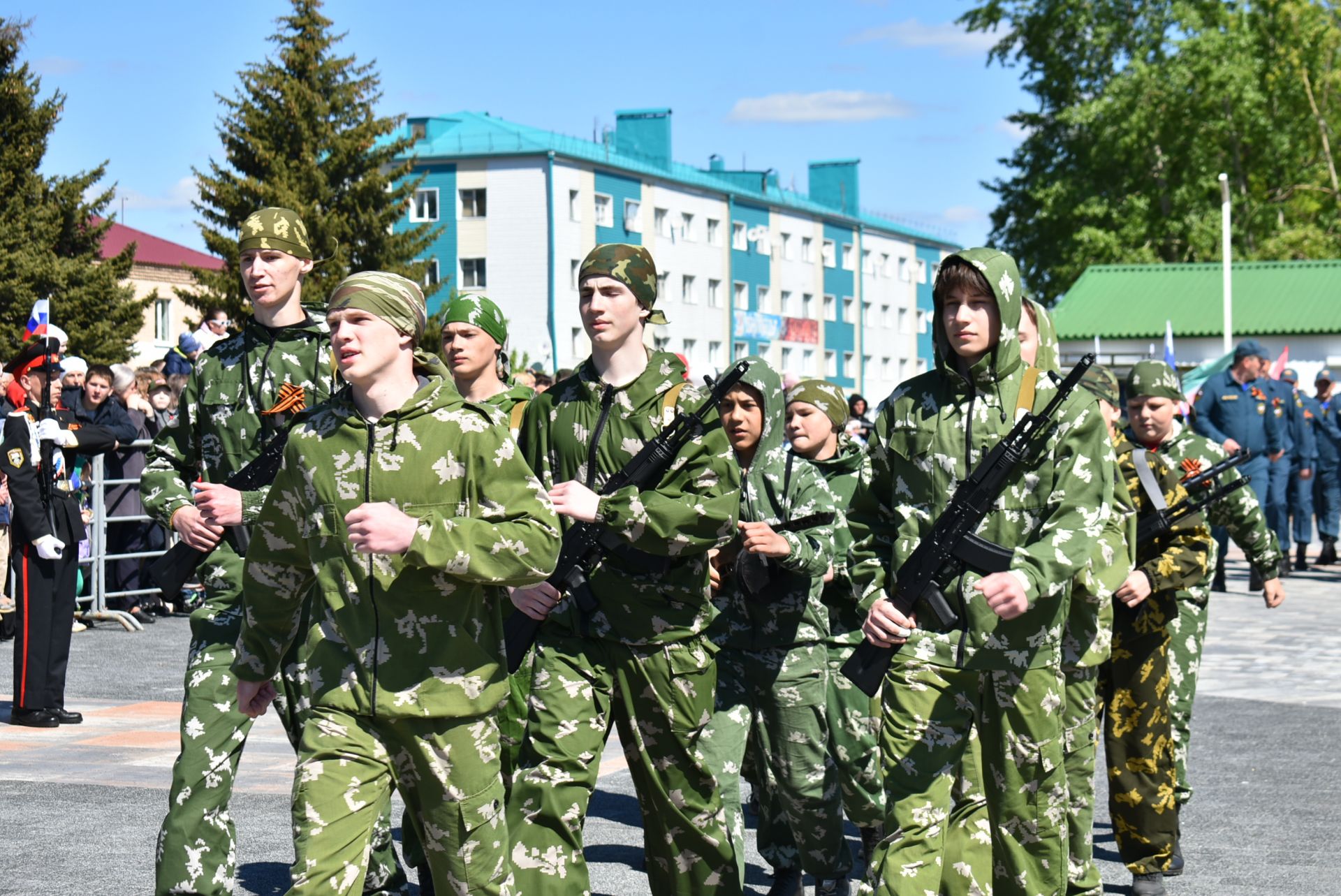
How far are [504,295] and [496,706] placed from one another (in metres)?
68.6

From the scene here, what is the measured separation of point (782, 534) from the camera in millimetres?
6809

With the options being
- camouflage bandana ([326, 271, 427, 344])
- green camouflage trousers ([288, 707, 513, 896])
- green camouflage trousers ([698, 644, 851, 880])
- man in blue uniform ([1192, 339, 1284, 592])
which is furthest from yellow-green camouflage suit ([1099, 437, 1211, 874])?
man in blue uniform ([1192, 339, 1284, 592])

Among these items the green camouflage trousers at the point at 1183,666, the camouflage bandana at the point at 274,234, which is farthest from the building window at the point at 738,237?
the camouflage bandana at the point at 274,234

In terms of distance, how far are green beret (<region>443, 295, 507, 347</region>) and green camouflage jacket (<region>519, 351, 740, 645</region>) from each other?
1.62m

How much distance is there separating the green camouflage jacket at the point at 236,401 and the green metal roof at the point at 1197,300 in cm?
4703

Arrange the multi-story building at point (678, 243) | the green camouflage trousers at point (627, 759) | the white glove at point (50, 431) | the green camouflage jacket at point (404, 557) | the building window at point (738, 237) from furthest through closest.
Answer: the building window at point (738, 237) → the multi-story building at point (678, 243) → the white glove at point (50, 431) → the green camouflage trousers at point (627, 759) → the green camouflage jacket at point (404, 557)

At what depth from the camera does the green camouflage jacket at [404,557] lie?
4.67 meters

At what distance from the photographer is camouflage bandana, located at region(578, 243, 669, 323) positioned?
598cm

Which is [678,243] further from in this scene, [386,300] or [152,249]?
[386,300]

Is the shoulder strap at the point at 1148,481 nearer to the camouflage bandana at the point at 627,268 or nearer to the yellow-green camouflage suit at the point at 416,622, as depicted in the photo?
the camouflage bandana at the point at 627,268

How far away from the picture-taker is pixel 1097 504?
552 cm

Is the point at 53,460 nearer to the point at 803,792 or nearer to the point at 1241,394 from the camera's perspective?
the point at 803,792

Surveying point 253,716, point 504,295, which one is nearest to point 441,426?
point 253,716

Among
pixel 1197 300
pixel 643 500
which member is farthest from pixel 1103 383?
pixel 1197 300
